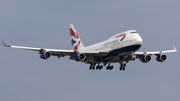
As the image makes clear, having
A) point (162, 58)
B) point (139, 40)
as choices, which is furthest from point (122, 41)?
point (162, 58)

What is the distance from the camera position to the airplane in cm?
7369

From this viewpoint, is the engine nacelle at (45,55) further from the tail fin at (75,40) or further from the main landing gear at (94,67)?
the tail fin at (75,40)

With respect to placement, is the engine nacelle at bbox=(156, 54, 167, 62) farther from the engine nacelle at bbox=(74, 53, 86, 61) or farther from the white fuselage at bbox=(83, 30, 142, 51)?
the engine nacelle at bbox=(74, 53, 86, 61)

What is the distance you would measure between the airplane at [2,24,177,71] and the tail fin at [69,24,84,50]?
7062 millimetres

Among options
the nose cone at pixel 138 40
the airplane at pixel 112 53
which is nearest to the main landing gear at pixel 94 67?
the airplane at pixel 112 53

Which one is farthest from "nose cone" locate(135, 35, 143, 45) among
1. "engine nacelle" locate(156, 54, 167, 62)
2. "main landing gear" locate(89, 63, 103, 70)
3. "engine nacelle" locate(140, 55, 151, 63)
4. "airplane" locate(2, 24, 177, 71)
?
"main landing gear" locate(89, 63, 103, 70)

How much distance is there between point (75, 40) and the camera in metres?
97.1

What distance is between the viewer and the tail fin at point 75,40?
9491 centimetres

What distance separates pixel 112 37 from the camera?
78.0m

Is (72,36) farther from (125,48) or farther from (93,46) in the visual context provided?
(125,48)

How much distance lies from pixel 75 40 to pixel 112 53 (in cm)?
2316

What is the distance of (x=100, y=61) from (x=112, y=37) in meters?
7.00

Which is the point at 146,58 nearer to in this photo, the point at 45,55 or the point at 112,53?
the point at 112,53

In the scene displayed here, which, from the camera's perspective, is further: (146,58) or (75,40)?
(75,40)
